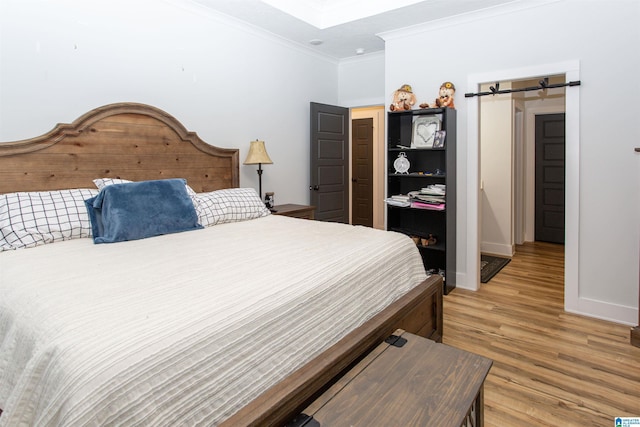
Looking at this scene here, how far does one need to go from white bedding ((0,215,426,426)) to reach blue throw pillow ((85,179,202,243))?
18cm

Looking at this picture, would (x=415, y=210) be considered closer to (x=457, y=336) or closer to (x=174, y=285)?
(x=457, y=336)

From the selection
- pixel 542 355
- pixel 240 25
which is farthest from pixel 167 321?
pixel 240 25

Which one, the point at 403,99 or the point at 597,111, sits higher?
the point at 403,99

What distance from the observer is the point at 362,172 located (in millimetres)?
6891

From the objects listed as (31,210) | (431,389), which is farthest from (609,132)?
(31,210)

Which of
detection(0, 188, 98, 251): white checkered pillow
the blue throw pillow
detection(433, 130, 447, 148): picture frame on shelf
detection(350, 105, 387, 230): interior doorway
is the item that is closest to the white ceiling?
detection(433, 130, 447, 148): picture frame on shelf

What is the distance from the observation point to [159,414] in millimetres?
1033

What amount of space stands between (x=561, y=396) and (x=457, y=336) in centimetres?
78

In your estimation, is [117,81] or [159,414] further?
[117,81]

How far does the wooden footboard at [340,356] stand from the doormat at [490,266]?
2017mm

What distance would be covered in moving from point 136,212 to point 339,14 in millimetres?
2754

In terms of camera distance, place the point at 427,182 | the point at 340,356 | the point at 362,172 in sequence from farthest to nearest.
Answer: the point at 362,172, the point at 427,182, the point at 340,356

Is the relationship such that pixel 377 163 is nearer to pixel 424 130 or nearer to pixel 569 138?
pixel 424 130

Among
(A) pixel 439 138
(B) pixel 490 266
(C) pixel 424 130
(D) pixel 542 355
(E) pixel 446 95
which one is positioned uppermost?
(E) pixel 446 95
